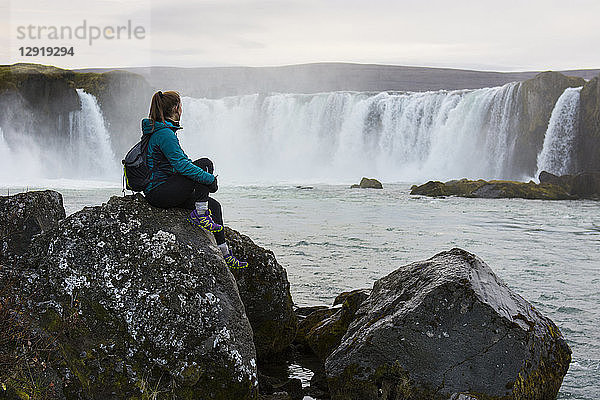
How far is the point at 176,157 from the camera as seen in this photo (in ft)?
17.5

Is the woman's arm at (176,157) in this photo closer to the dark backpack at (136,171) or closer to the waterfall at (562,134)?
the dark backpack at (136,171)

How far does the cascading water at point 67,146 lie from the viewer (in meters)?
49.3

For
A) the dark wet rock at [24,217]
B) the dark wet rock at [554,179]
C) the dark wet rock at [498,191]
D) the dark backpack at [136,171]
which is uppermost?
the dark backpack at [136,171]

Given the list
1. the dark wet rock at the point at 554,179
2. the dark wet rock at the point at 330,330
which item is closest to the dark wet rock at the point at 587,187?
the dark wet rock at the point at 554,179

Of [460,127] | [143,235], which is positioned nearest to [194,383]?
[143,235]

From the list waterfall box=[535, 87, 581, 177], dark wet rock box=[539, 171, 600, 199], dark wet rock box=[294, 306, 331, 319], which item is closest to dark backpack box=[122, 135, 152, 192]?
dark wet rock box=[294, 306, 331, 319]

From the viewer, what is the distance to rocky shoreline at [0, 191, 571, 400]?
14.7 feet

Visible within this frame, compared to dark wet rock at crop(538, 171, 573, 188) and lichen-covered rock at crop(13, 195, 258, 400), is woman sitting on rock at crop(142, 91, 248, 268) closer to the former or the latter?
lichen-covered rock at crop(13, 195, 258, 400)

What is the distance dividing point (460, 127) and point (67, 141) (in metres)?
30.5

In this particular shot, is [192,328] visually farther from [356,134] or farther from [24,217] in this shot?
[356,134]

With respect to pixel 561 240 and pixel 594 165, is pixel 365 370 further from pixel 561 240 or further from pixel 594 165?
pixel 594 165

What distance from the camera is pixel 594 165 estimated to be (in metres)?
40.4

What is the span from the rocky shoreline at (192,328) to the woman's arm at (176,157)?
1.13 feet

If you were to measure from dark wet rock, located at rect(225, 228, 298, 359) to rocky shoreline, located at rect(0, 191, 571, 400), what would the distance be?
712 millimetres
